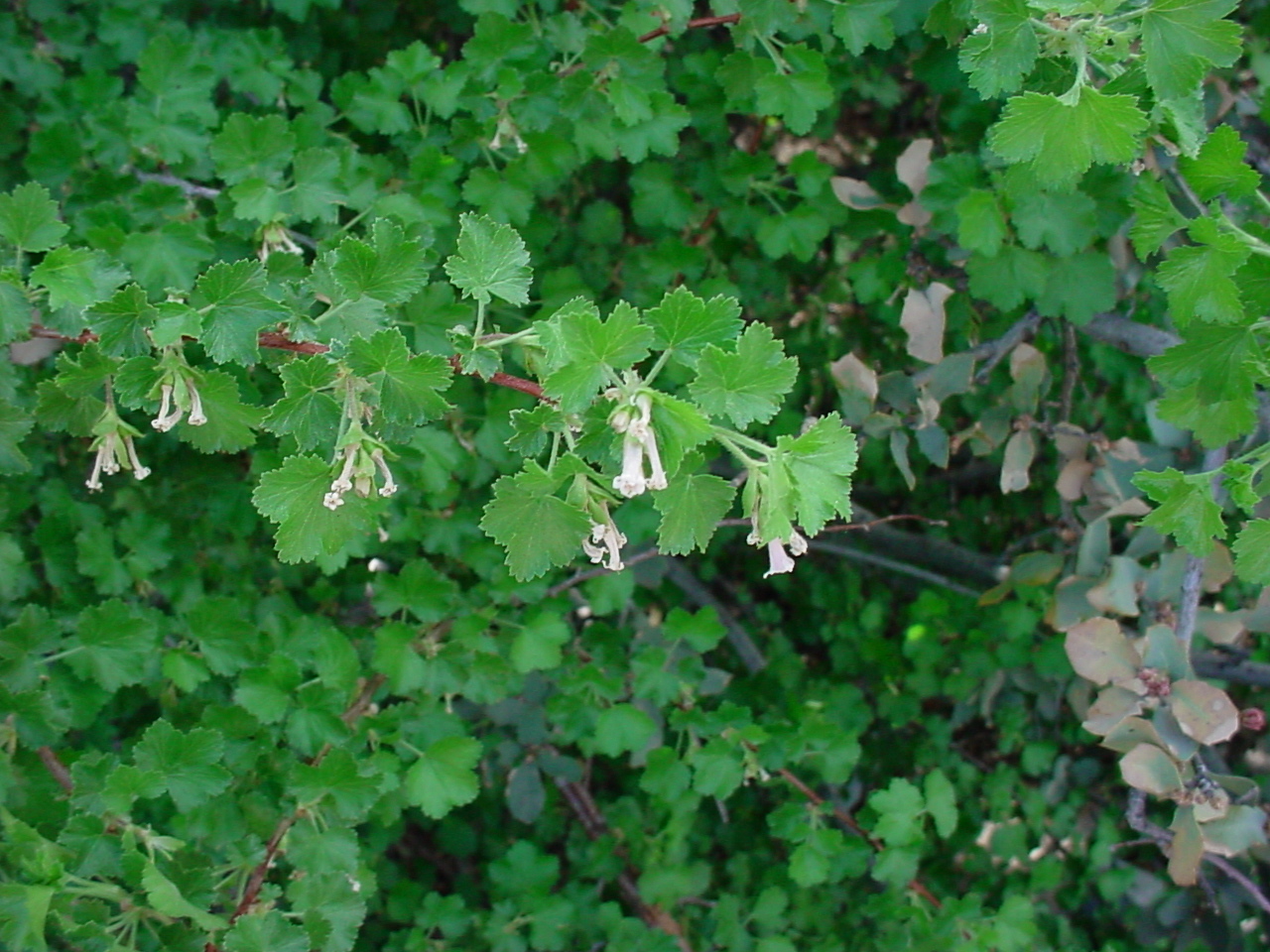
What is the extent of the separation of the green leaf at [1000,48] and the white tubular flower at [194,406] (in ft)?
2.99

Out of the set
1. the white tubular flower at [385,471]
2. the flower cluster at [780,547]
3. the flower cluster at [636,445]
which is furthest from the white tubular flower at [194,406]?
the flower cluster at [780,547]

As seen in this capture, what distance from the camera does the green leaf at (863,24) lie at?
1.64 m

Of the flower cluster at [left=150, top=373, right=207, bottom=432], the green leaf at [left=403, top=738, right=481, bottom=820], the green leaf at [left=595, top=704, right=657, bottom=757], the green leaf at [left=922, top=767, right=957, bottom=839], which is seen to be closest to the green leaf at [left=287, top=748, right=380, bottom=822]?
the green leaf at [left=403, top=738, right=481, bottom=820]

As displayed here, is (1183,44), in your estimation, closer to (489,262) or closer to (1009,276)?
Result: (1009,276)

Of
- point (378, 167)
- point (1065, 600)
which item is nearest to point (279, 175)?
point (378, 167)

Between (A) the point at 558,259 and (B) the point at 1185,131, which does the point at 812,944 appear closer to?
(A) the point at 558,259

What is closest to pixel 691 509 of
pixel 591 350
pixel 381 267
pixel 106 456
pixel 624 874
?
pixel 591 350

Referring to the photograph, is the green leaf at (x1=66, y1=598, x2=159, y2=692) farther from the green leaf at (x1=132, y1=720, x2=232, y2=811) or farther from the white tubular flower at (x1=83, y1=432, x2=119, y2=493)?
the white tubular flower at (x1=83, y1=432, x2=119, y2=493)

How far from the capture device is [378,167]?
1.84 metres

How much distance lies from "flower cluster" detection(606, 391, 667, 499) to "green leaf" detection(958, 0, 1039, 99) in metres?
0.62

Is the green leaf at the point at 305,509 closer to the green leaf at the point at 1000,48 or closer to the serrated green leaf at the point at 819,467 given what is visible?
the serrated green leaf at the point at 819,467

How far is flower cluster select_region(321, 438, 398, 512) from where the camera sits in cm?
103

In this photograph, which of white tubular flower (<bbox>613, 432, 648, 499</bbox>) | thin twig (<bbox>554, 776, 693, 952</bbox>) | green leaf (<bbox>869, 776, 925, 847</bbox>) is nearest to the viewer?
white tubular flower (<bbox>613, 432, 648, 499</bbox>)

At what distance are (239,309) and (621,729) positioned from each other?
1004mm
